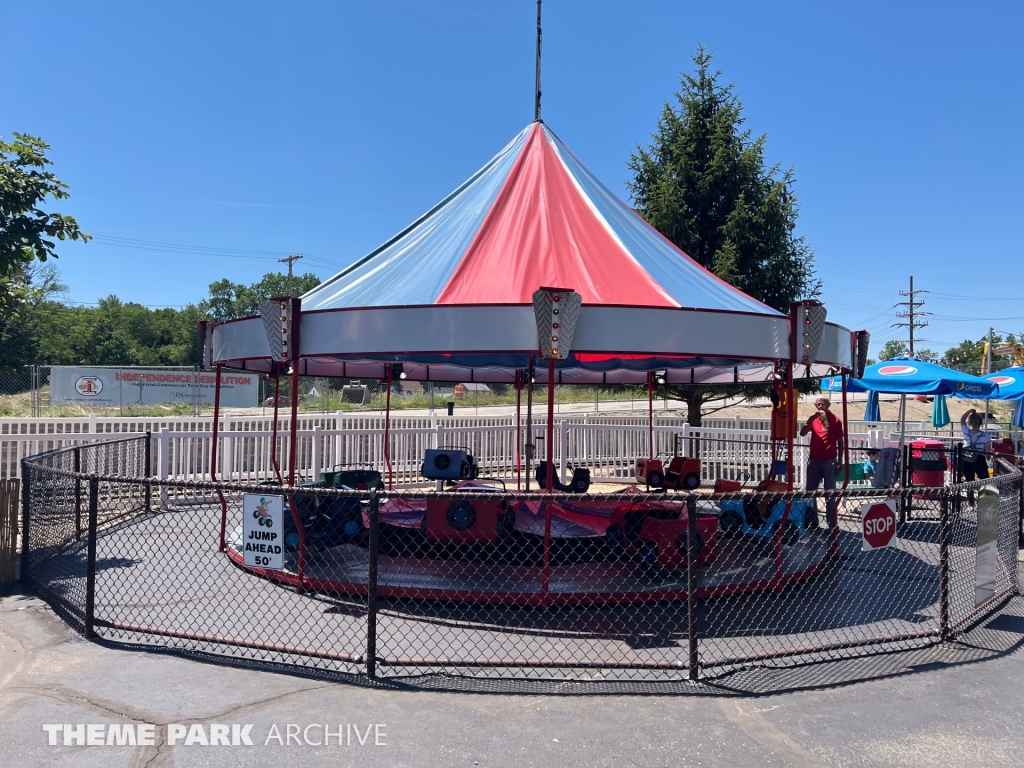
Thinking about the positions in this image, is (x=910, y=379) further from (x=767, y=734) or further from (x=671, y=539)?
(x=767, y=734)

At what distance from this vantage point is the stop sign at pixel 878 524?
572 centimetres

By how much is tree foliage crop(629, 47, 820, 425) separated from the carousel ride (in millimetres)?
8488

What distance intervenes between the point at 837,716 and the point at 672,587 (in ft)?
8.35

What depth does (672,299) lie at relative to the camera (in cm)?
734

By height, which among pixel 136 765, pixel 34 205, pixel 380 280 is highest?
pixel 34 205

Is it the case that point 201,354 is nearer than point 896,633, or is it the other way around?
point 896,633

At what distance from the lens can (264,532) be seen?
5465mm

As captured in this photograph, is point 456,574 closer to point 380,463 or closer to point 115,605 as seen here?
point 115,605

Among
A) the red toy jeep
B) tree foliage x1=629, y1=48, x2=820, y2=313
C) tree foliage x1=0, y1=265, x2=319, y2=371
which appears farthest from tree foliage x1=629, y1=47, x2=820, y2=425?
tree foliage x1=0, y1=265, x2=319, y2=371

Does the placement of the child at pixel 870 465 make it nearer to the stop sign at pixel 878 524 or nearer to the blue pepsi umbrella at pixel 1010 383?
the blue pepsi umbrella at pixel 1010 383

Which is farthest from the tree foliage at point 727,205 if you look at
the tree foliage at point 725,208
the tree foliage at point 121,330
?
the tree foliage at point 121,330

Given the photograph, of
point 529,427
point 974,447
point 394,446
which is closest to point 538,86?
point 529,427

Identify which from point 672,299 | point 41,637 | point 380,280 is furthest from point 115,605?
point 672,299

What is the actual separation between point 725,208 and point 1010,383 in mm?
7137
